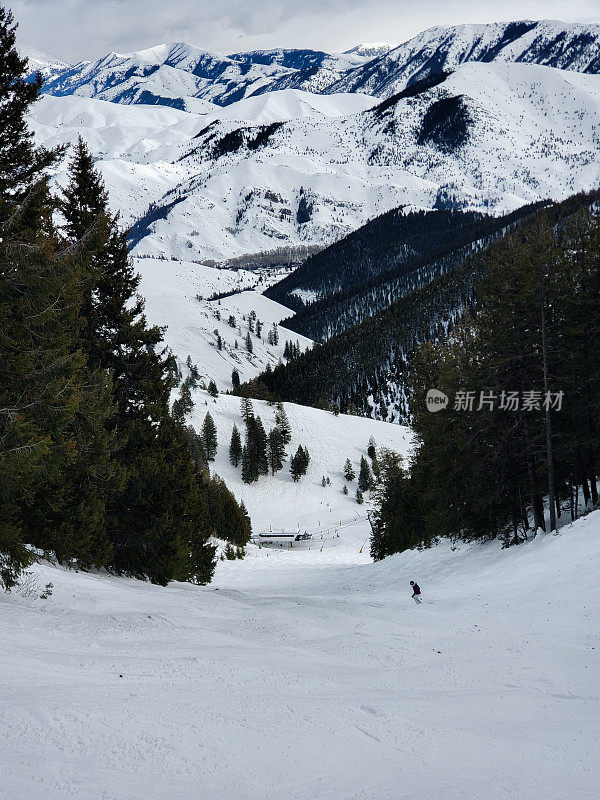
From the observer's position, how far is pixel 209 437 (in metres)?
98.2

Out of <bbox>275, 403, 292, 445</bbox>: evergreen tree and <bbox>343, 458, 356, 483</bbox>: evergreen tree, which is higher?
<bbox>275, 403, 292, 445</bbox>: evergreen tree

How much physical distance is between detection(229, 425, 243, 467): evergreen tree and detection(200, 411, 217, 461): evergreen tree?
11.6 feet

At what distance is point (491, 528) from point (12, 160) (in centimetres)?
2465

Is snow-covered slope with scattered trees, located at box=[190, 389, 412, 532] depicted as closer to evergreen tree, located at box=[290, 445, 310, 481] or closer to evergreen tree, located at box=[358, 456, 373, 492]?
evergreen tree, located at box=[290, 445, 310, 481]

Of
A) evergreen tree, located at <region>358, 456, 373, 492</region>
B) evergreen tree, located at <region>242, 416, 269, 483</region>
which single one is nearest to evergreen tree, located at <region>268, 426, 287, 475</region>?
evergreen tree, located at <region>242, 416, 269, 483</region>

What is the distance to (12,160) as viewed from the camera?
1109cm

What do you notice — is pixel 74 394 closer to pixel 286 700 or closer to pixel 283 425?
pixel 286 700

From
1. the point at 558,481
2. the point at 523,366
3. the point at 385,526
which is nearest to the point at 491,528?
the point at 558,481

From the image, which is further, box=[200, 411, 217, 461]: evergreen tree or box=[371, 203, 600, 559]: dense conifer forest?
box=[200, 411, 217, 461]: evergreen tree

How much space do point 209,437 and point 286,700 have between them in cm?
9383
